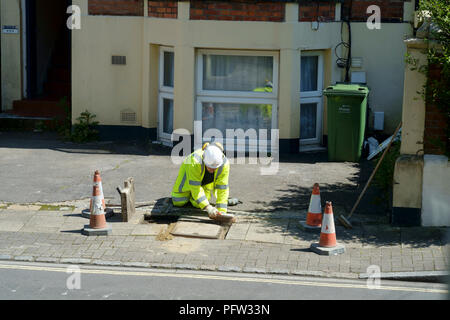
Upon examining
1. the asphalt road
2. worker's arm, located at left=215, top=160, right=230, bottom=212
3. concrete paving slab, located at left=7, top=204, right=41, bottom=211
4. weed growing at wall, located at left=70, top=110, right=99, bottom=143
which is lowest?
the asphalt road

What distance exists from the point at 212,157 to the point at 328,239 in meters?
1.93

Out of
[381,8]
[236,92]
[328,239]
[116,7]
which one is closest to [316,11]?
[381,8]

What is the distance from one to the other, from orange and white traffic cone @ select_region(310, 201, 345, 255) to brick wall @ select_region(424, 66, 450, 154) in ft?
5.57

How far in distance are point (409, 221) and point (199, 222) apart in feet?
8.96

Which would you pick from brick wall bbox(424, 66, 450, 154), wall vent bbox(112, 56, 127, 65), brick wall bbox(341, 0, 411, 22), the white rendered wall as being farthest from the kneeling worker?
brick wall bbox(341, 0, 411, 22)

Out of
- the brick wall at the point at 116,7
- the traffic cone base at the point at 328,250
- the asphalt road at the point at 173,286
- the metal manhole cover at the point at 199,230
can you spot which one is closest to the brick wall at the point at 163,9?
the brick wall at the point at 116,7

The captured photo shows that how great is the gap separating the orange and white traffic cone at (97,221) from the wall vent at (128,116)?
17.9ft

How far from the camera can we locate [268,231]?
10.1 m

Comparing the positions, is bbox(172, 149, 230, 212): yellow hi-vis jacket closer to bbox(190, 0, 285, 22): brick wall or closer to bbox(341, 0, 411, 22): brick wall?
bbox(190, 0, 285, 22): brick wall

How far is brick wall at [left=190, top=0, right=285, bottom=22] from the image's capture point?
13.9 metres

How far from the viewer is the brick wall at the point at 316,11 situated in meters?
14.0

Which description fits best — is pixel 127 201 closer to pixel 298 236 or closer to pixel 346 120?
pixel 298 236

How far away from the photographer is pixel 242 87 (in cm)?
1452
